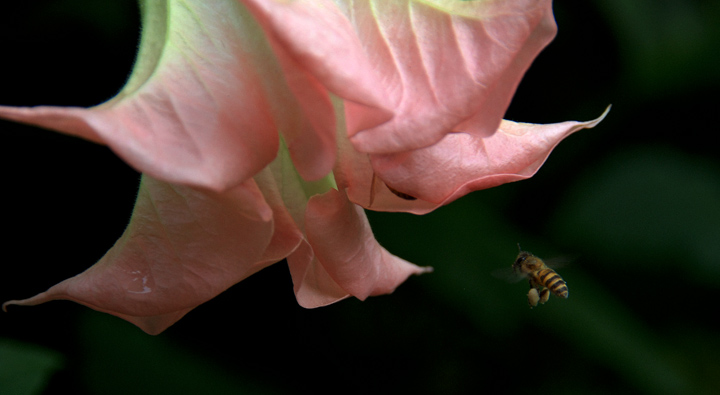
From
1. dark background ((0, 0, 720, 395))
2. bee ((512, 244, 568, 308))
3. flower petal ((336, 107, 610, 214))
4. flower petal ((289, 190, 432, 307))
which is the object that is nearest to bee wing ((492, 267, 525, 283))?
bee ((512, 244, 568, 308))

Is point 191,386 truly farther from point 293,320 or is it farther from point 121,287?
point 121,287

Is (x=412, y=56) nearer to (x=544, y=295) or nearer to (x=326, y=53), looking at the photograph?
(x=326, y=53)

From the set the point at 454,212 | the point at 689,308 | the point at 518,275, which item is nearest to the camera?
the point at 518,275

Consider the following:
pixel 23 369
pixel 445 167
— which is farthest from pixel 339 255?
pixel 23 369

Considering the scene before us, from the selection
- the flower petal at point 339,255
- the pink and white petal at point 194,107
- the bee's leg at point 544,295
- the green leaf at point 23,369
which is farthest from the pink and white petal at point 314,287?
the bee's leg at point 544,295

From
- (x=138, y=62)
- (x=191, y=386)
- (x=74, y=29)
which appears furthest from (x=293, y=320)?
(x=138, y=62)

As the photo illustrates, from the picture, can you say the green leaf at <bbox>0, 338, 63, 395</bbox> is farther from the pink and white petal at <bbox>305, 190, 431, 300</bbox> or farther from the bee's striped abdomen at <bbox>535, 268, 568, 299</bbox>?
the bee's striped abdomen at <bbox>535, 268, 568, 299</bbox>

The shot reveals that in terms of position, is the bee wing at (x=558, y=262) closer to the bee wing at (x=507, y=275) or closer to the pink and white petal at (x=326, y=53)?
the bee wing at (x=507, y=275)
